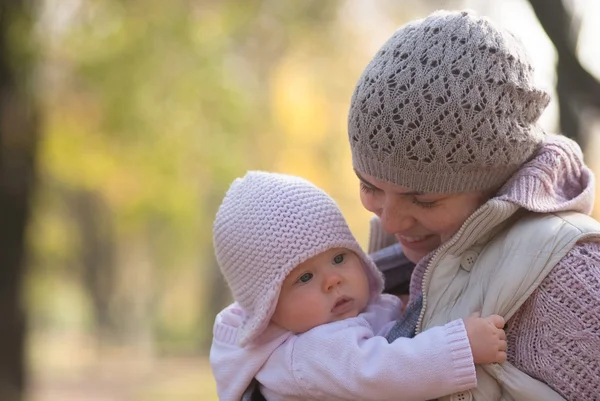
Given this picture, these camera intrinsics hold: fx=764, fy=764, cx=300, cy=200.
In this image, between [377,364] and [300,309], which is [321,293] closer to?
[300,309]

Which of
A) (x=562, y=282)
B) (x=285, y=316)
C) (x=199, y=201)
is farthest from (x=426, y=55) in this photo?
(x=199, y=201)

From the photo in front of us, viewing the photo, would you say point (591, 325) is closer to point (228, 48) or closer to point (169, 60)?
point (169, 60)

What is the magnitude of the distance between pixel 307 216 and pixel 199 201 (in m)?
7.37

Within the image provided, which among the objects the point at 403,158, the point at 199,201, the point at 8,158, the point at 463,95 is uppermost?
the point at 463,95

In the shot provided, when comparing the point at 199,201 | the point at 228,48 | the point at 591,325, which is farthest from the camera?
the point at 199,201

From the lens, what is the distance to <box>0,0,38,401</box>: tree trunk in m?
5.52

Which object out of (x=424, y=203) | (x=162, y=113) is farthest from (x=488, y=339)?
(x=162, y=113)

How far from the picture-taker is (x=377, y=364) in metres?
1.66

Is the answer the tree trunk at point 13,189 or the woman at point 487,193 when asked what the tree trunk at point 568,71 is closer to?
the woman at point 487,193

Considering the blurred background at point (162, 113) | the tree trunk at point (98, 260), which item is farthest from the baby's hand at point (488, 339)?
the tree trunk at point (98, 260)

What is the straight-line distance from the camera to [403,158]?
1724mm

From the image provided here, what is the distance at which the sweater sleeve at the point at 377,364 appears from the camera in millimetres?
1591

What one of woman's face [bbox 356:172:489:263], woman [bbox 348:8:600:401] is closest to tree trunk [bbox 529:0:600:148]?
woman [bbox 348:8:600:401]

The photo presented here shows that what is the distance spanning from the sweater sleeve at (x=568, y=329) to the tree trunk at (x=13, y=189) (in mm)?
4683
